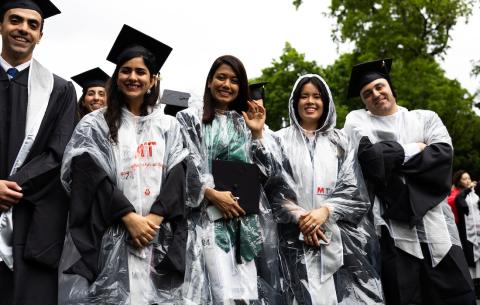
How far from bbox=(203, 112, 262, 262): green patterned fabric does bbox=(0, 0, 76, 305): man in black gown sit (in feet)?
3.42

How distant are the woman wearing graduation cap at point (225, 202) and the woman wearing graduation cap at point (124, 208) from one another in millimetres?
239

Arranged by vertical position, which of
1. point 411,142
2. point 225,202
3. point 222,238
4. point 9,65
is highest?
point 9,65

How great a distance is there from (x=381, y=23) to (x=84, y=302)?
59.3ft

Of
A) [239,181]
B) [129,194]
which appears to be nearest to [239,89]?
[239,181]

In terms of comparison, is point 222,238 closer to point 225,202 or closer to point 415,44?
point 225,202

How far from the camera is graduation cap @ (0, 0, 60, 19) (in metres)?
4.02

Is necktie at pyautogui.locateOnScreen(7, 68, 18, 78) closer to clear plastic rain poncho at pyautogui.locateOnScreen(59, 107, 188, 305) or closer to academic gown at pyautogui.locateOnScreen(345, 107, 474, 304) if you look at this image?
clear plastic rain poncho at pyautogui.locateOnScreen(59, 107, 188, 305)

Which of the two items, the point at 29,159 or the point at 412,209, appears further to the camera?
the point at 412,209

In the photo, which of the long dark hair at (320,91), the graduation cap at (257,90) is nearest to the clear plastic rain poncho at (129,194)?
the long dark hair at (320,91)

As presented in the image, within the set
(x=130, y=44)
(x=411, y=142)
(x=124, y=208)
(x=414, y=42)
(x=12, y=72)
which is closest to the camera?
(x=124, y=208)

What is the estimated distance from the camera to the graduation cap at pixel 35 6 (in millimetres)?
4023

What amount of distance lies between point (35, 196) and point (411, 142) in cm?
Answer: 328

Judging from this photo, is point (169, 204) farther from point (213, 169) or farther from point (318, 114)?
point (318, 114)

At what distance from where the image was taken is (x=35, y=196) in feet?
12.4
